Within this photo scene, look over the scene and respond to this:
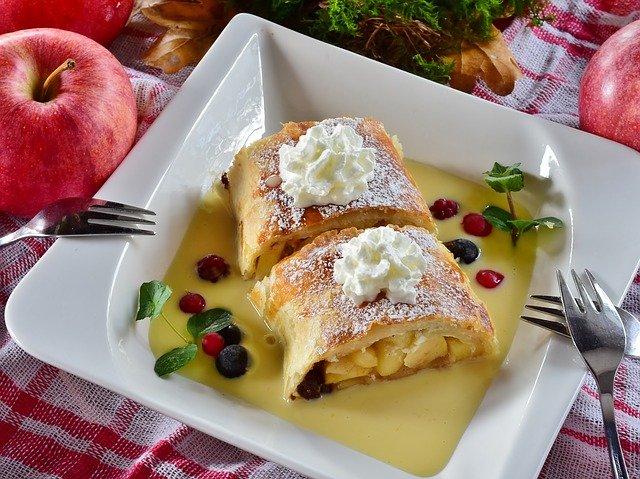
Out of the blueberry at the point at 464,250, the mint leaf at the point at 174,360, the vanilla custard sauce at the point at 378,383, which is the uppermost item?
the blueberry at the point at 464,250

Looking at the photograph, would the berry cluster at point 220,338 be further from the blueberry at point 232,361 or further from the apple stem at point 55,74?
the apple stem at point 55,74

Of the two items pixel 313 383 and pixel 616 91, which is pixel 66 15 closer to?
pixel 313 383

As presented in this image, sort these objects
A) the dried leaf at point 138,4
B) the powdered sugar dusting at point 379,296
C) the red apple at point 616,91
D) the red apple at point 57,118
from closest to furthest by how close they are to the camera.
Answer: the powdered sugar dusting at point 379,296 < the red apple at point 57,118 < the red apple at point 616,91 < the dried leaf at point 138,4

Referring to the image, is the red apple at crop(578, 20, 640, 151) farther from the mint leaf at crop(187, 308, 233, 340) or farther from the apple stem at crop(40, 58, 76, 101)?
the apple stem at crop(40, 58, 76, 101)

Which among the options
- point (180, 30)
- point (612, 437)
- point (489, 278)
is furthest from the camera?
point (180, 30)

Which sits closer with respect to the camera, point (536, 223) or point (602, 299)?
point (602, 299)

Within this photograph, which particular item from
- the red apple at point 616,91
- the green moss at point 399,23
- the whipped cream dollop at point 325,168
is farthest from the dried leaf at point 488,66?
the whipped cream dollop at point 325,168

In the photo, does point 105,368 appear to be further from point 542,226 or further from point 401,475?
point 542,226

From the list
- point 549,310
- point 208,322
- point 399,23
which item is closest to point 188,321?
point 208,322
